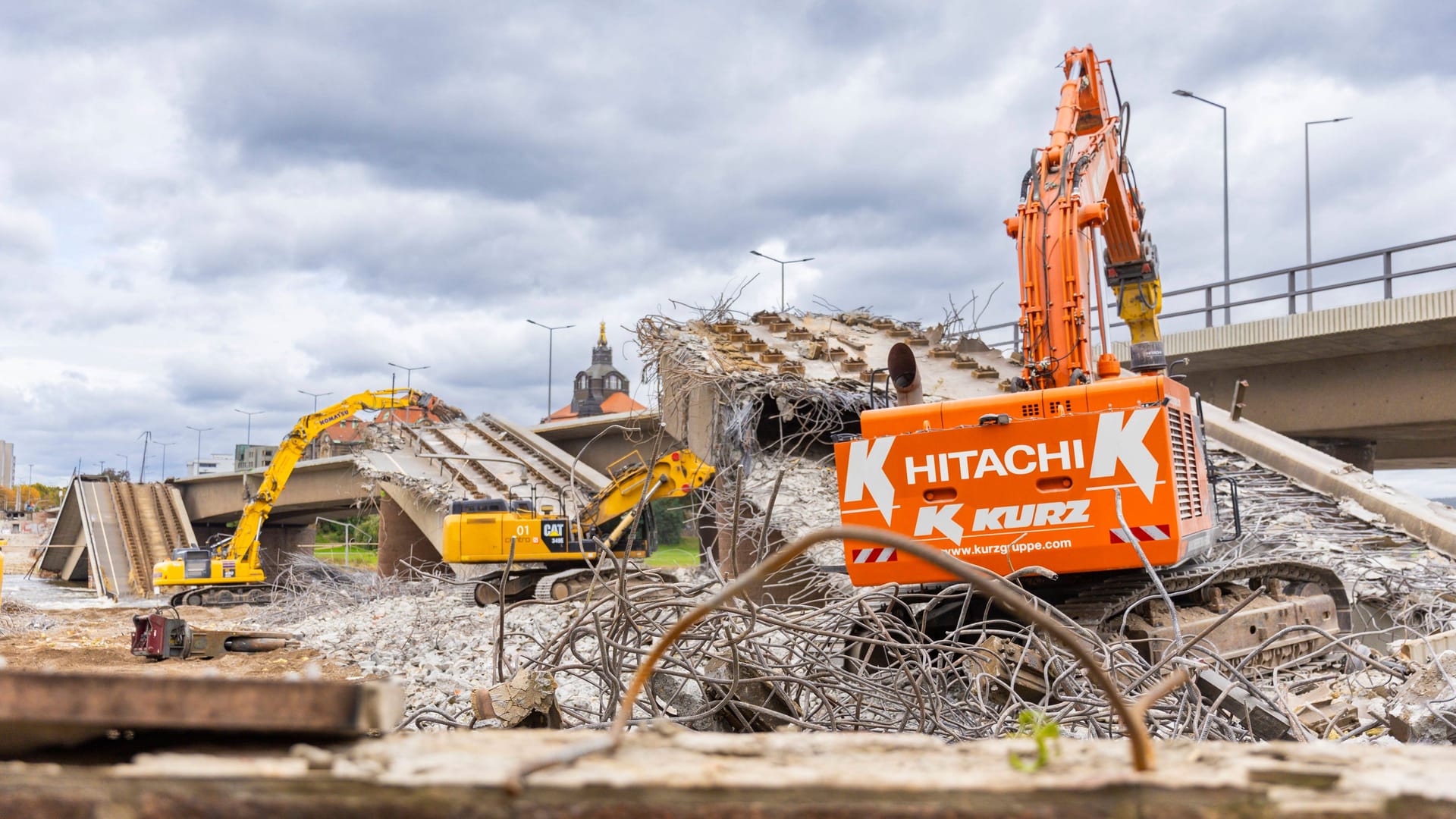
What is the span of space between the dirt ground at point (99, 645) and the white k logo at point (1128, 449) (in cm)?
511

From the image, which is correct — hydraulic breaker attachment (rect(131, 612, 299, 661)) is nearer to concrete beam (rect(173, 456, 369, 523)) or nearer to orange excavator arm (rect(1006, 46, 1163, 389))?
orange excavator arm (rect(1006, 46, 1163, 389))

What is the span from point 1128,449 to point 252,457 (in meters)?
54.4

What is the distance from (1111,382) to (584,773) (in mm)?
5862

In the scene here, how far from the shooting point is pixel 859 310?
1797cm

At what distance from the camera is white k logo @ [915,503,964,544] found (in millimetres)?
6703

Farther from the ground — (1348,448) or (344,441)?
(344,441)

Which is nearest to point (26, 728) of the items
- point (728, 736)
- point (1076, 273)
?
point (728, 736)

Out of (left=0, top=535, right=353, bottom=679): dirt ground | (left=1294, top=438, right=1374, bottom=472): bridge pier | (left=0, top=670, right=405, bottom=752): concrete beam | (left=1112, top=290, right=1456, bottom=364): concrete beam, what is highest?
(left=1112, top=290, right=1456, bottom=364): concrete beam

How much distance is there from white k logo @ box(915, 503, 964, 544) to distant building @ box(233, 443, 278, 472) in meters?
34.0

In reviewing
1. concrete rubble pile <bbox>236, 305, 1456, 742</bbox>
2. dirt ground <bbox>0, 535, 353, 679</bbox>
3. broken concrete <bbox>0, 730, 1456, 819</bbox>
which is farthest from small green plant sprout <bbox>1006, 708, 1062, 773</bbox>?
dirt ground <bbox>0, 535, 353, 679</bbox>

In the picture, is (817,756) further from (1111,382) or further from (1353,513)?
(1353,513)

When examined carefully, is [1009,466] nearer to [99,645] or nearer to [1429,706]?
[1429,706]

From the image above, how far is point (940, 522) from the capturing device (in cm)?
674

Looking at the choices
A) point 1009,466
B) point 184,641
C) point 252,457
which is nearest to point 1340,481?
point 1009,466
